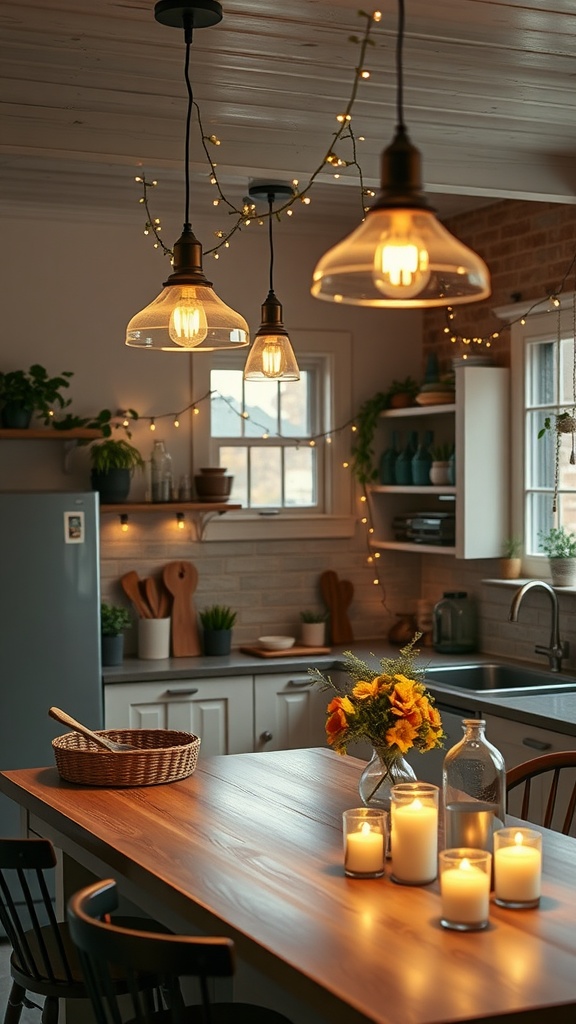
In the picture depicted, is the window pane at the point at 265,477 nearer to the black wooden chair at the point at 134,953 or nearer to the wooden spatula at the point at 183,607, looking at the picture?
the wooden spatula at the point at 183,607

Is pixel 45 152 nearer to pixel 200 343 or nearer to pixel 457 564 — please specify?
pixel 200 343

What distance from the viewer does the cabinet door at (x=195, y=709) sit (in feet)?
17.2

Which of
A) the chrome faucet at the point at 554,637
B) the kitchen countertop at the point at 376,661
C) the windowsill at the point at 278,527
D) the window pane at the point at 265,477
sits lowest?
the kitchen countertop at the point at 376,661

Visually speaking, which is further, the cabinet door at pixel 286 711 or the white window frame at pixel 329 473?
the white window frame at pixel 329 473

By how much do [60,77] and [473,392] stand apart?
2579mm

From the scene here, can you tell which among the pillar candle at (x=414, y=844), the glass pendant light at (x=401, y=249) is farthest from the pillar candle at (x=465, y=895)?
the glass pendant light at (x=401, y=249)

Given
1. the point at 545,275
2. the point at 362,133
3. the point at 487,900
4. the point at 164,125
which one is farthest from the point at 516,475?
the point at 487,900

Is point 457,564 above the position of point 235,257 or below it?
below

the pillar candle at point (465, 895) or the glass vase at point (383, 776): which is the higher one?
the glass vase at point (383, 776)

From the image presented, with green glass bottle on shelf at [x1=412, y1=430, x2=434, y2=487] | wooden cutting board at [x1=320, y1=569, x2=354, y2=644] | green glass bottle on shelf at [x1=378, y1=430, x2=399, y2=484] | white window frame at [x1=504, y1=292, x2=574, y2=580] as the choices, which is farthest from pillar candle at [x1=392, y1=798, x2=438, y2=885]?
green glass bottle on shelf at [x1=378, y1=430, x2=399, y2=484]

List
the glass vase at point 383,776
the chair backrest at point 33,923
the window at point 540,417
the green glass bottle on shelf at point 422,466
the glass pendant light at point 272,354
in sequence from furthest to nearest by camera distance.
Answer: the green glass bottle on shelf at point 422,466
the window at point 540,417
the glass pendant light at point 272,354
the glass vase at point 383,776
the chair backrest at point 33,923

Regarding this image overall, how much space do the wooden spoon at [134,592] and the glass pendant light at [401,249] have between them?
3.84 meters

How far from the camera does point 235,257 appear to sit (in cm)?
596

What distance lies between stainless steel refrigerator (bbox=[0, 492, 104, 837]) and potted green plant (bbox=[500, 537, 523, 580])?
173cm
